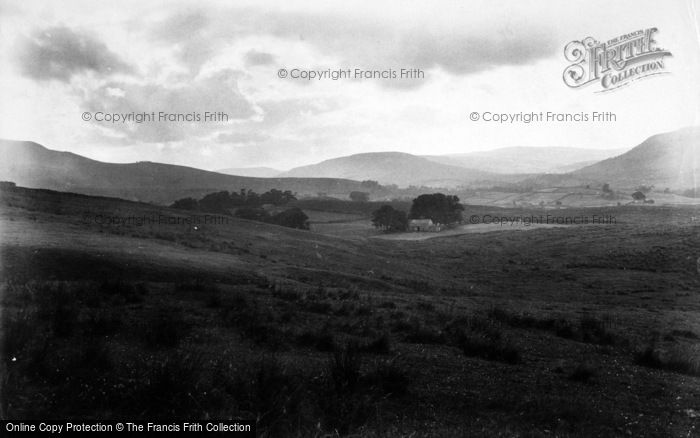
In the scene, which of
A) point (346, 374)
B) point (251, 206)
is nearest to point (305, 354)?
point (346, 374)

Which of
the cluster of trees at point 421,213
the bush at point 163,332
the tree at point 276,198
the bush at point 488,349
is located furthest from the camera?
the tree at point 276,198

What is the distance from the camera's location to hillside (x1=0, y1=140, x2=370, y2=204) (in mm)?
120438

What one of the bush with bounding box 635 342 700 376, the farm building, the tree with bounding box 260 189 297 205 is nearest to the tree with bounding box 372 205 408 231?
the farm building

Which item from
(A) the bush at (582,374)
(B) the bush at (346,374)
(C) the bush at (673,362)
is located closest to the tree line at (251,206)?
(C) the bush at (673,362)

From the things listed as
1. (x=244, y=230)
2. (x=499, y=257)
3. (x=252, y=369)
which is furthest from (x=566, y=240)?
(x=252, y=369)

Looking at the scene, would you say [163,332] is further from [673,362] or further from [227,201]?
[227,201]

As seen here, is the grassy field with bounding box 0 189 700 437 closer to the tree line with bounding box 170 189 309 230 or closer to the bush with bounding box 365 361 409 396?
the bush with bounding box 365 361 409 396

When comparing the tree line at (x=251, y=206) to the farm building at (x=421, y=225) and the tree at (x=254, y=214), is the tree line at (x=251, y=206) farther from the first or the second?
the farm building at (x=421, y=225)

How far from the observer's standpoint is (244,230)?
41.8 metres

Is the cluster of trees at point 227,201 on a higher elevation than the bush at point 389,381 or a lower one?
higher

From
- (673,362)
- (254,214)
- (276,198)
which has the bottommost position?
(673,362)

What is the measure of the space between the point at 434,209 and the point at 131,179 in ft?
352

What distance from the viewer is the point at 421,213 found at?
65812 millimetres

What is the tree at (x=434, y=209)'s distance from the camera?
65.7 metres
